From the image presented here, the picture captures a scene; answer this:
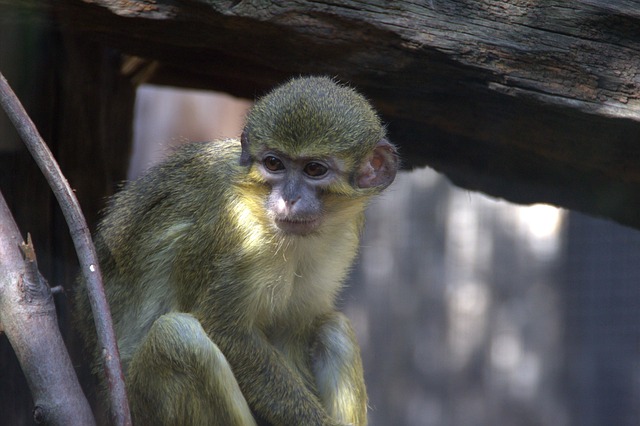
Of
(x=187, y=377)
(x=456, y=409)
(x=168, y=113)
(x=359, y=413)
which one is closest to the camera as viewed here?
(x=187, y=377)

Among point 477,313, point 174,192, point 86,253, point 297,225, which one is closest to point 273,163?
point 297,225

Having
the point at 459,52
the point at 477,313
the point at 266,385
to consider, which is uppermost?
the point at 459,52

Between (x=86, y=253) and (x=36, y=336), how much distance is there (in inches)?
16.8

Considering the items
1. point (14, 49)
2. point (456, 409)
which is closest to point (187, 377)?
point (14, 49)

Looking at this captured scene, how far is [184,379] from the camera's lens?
13.8ft

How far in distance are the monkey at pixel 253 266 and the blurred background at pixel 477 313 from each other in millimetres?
3913

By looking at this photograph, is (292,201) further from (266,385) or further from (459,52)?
(459,52)

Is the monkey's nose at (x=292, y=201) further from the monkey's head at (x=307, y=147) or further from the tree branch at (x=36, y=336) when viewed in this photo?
the tree branch at (x=36, y=336)

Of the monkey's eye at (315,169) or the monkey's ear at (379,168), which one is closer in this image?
the monkey's eye at (315,169)

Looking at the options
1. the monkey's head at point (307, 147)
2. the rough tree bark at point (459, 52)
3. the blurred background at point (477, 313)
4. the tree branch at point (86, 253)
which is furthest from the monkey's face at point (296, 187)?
the blurred background at point (477, 313)

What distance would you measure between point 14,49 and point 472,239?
249 inches

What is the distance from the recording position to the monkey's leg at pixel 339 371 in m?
4.86

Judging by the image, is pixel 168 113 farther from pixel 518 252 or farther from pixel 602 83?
pixel 602 83

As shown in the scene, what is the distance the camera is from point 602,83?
462 centimetres
